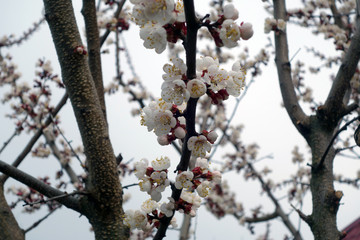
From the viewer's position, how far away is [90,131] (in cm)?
194

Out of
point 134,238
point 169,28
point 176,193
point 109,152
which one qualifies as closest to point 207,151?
point 176,193

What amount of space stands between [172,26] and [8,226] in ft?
5.78

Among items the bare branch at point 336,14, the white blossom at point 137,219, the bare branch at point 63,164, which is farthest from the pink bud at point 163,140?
the bare branch at point 336,14

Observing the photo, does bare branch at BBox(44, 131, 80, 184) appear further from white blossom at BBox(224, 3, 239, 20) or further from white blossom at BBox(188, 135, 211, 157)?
white blossom at BBox(224, 3, 239, 20)

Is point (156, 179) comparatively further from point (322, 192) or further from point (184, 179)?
point (322, 192)

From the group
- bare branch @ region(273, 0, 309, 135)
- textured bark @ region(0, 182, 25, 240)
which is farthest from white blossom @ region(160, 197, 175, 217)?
bare branch @ region(273, 0, 309, 135)

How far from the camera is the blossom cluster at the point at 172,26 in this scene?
37.6 inches

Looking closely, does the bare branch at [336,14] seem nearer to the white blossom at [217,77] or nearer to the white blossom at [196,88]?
the white blossom at [217,77]

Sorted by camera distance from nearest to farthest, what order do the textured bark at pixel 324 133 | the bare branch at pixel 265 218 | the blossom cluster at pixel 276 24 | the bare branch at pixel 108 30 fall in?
the textured bark at pixel 324 133
the bare branch at pixel 108 30
the blossom cluster at pixel 276 24
the bare branch at pixel 265 218

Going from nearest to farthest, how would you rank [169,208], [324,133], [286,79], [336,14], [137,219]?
[169,208], [137,219], [324,133], [286,79], [336,14]

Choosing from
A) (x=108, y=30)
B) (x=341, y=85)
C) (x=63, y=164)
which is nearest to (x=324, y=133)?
(x=341, y=85)

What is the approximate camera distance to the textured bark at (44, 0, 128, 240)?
1.88 meters

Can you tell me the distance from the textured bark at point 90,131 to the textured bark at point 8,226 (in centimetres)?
50

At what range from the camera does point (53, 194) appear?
193cm
